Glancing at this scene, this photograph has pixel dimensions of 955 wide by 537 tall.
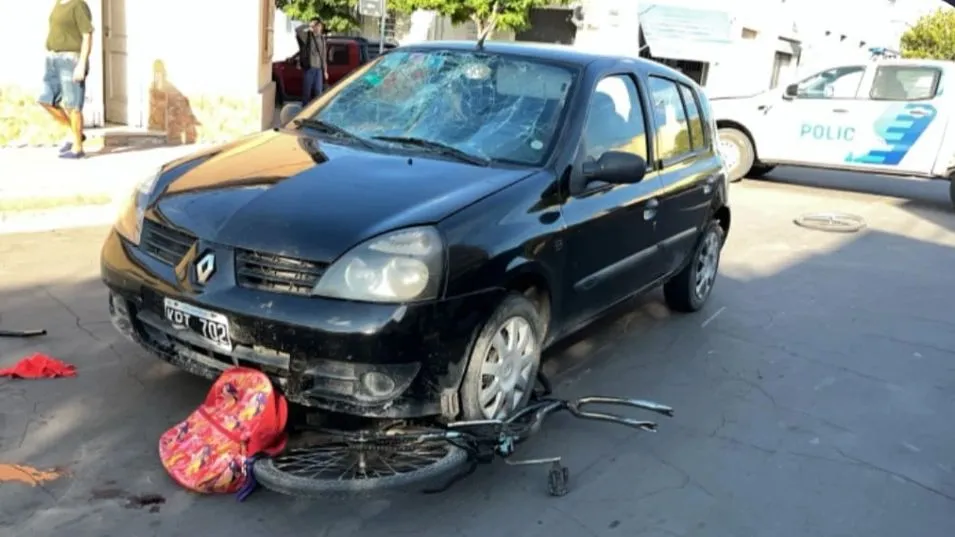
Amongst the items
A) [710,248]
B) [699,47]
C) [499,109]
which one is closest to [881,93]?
[710,248]

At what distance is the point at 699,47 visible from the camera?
2602cm

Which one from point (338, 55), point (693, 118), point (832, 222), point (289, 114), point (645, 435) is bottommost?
point (832, 222)

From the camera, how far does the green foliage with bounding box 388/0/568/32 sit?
22766 millimetres

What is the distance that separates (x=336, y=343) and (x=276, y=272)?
0.36 metres

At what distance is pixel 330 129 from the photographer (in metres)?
4.61

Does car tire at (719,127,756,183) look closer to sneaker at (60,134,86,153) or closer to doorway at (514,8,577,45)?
sneaker at (60,134,86,153)

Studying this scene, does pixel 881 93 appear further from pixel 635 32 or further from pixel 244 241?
pixel 635 32

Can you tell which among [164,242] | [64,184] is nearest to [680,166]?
[164,242]

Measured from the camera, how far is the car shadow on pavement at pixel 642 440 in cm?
331

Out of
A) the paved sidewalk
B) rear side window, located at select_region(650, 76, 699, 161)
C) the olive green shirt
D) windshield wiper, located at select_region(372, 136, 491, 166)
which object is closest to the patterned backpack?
windshield wiper, located at select_region(372, 136, 491, 166)

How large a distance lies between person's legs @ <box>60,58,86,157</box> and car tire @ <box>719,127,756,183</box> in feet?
27.2

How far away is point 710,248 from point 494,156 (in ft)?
8.59

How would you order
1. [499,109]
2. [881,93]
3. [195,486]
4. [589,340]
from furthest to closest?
[881,93]
[589,340]
[499,109]
[195,486]

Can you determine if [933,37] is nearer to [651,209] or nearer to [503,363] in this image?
[651,209]
